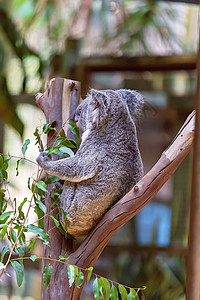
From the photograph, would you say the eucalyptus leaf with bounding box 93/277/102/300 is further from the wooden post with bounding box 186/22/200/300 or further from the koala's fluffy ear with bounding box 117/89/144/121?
the wooden post with bounding box 186/22/200/300

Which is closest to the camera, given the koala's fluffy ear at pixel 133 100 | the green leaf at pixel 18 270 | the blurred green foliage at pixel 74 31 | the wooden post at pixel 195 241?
the wooden post at pixel 195 241

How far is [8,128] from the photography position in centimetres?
457

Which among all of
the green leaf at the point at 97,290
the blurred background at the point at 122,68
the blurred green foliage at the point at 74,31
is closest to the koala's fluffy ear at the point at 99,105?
the green leaf at the point at 97,290

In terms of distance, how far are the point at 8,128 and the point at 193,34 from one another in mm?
2332

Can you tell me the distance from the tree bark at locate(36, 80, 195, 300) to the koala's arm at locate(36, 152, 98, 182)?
16 centimetres

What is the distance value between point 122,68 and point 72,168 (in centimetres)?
332

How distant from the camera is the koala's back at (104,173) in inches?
65.1

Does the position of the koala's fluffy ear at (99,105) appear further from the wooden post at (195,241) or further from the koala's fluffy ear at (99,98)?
the wooden post at (195,241)

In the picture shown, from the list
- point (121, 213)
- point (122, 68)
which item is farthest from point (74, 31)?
point (121, 213)

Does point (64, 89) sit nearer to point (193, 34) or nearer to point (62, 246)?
point (62, 246)

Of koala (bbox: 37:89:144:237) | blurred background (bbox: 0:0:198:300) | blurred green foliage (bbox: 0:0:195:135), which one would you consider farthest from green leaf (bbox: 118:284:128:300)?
blurred green foliage (bbox: 0:0:195:135)

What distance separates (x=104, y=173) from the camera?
1.66 m

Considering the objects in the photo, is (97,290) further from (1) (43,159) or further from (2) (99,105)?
(2) (99,105)

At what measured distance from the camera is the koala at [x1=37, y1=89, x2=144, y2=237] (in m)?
1.64
